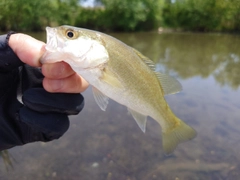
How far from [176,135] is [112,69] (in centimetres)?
100

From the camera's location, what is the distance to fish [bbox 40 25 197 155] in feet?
6.03

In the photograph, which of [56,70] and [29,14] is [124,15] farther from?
[56,70]

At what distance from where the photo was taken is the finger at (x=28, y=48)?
186 centimetres

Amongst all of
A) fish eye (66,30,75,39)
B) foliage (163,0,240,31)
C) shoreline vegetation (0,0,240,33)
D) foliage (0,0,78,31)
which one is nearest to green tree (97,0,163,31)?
shoreline vegetation (0,0,240,33)

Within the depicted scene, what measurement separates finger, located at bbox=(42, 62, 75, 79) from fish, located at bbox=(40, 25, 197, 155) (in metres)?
0.07

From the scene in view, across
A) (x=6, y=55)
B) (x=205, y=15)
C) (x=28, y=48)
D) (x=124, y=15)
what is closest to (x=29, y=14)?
(x=124, y=15)

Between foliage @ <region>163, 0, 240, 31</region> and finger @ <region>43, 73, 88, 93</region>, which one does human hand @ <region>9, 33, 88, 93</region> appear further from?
foliage @ <region>163, 0, 240, 31</region>

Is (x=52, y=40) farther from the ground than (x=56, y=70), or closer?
farther from the ground

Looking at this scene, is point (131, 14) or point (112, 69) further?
point (131, 14)

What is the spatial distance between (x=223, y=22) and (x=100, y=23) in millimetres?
21579

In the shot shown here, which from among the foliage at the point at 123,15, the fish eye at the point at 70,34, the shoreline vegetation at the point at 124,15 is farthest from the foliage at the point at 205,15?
the fish eye at the point at 70,34

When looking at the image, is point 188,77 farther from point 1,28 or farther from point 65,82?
point 1,28

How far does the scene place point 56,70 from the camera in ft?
6.23

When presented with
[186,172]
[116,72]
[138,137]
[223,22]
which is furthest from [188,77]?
[223,22]
